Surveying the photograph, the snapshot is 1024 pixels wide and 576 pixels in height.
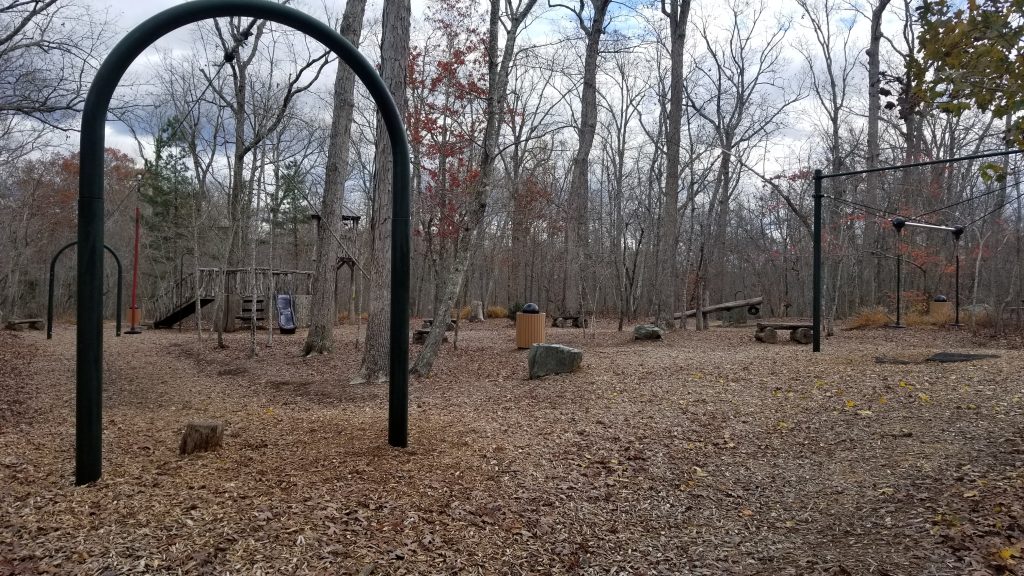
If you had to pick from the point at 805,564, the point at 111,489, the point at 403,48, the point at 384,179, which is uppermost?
the point at 403,48

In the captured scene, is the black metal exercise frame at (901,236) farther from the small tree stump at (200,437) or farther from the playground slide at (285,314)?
the playground slide at (285,314)

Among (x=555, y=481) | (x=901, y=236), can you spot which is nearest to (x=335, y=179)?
(x=555, y=481)

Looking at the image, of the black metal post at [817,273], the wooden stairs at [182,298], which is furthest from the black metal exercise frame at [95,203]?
the wooden stairs at [182,298]

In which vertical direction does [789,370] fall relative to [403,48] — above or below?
below

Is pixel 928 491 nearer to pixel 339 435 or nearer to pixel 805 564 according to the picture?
pixel 805 564

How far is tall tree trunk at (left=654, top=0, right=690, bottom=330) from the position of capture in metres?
14.8

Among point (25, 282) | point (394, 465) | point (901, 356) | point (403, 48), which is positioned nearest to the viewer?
point (394, 465)

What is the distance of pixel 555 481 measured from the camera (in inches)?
163

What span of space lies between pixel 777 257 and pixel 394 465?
31.3 metres

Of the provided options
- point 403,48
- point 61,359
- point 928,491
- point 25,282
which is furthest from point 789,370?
point 25,282

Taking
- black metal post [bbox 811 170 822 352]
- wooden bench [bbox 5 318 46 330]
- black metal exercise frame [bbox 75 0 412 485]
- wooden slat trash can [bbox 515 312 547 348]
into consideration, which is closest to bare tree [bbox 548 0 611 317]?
wooden slat trash can [bbox 515 312 547 348]

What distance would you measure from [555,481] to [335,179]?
8.38 metres

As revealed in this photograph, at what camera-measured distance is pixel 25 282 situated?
27.2m

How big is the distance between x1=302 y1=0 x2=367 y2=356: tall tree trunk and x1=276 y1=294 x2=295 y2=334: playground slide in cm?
571
